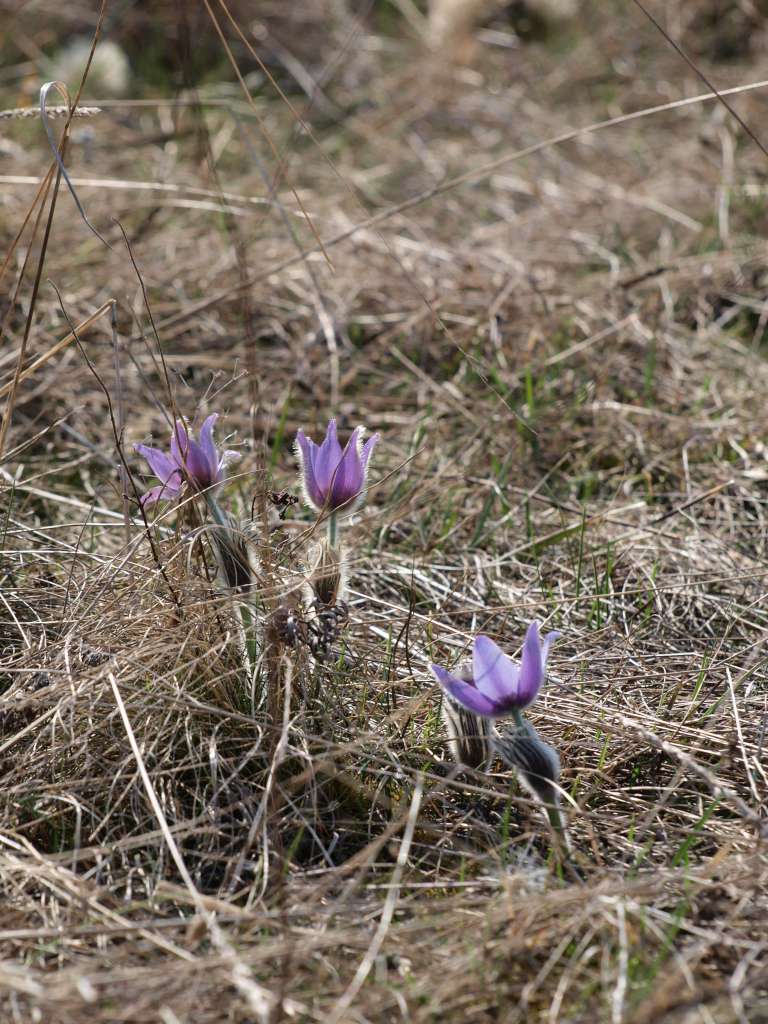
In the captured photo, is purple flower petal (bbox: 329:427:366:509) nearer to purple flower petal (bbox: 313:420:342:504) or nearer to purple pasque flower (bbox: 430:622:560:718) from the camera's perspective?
purple flower petal (bbox: 313:420:342:504)

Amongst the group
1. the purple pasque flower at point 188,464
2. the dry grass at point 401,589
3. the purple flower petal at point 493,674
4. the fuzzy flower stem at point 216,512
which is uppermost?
the purple pasque flower at point 188,464

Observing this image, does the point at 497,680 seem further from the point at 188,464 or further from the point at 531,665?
the point at 188,464

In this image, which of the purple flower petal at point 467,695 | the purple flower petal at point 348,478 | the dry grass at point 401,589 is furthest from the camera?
the purple flower petal at point 348,478

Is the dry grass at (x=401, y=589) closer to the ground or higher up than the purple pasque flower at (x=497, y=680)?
closer to the ground

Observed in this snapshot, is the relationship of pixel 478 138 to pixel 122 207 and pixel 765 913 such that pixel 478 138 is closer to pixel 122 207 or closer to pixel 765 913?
pixel 122 207

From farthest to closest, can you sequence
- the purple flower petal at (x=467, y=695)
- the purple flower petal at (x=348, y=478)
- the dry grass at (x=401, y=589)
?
the purple flower petal at (x=348, y=478), the purple flower petal at (x=467, y=695), the dry grass at (x=401, y=589)

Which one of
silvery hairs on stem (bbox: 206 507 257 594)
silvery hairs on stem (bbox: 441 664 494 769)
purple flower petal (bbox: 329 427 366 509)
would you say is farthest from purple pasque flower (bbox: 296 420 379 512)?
silvery hairs on stem (bbox: 441 664 494 769)

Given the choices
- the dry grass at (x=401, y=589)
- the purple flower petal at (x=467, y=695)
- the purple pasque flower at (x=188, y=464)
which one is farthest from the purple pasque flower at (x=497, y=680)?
the purple pasque flower at (x=188, y=464)

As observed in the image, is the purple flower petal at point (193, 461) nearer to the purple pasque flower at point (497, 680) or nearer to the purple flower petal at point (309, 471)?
the purple flower petal at point (309, 471)

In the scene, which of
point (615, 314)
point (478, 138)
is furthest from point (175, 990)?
point (478, 138)
